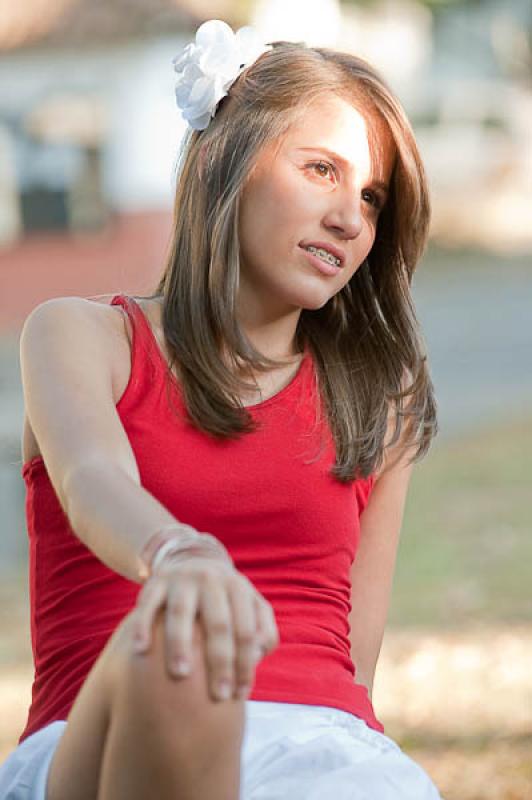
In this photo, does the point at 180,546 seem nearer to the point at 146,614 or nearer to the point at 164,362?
the point at 146,614

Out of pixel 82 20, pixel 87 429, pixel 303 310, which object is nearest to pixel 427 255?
pixel 82 20

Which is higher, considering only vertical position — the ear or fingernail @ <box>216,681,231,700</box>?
the ear

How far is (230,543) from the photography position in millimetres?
2379

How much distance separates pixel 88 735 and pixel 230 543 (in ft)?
1.85

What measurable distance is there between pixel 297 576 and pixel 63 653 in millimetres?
377

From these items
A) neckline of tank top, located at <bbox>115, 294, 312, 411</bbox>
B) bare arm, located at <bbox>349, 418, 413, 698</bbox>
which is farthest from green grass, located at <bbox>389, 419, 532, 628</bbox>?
neckline of tank top, located at <bbox>115, 294, 312, 411</bbox>

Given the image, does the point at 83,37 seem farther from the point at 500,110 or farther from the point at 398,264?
the point at 398,264

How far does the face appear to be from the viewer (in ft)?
8.21

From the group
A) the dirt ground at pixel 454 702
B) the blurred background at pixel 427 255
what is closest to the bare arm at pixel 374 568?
the blurred background at pixel 427 255

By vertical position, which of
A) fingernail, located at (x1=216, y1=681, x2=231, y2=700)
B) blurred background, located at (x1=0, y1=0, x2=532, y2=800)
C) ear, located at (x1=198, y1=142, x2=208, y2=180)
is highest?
ear, located at (x1=198, y1=142, x2=208, y2=180)

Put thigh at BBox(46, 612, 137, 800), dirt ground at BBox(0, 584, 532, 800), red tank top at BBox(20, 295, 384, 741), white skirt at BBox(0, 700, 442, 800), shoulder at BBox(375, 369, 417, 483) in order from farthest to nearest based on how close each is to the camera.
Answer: dirt ground at BBox(0, 584, 532, 800)
shoulder at BBox(375, 369, 417, 483)
red tank top at BBox(20, 295, 384, 741)
white skirt at BBox(0, 700, 442, 800)
thigh at BBox(46, 612, 137, 800)

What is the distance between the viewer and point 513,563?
6.93 metres

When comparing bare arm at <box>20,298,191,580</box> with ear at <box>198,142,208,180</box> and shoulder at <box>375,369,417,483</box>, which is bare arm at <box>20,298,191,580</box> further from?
shoulder at <box>375,369,417,483</box>

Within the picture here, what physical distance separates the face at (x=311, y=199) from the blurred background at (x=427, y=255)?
44 centimetres
